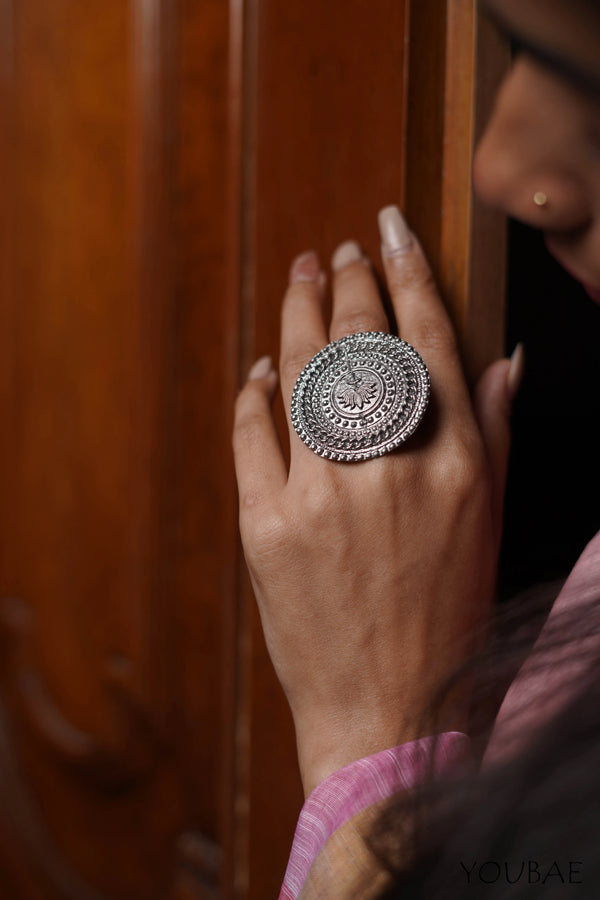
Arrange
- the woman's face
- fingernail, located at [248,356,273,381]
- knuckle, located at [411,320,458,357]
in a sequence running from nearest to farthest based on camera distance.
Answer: the woman's face, knuckle, located at [411,320,458,357], fingernail, located at [248,356,273,381]

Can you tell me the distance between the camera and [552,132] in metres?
0.45

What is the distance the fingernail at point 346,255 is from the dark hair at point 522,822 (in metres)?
0.35

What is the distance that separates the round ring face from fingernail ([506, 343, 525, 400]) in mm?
78

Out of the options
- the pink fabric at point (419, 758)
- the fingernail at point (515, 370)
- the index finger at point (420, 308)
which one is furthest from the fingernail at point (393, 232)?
the pink fabric at point (419, 758)

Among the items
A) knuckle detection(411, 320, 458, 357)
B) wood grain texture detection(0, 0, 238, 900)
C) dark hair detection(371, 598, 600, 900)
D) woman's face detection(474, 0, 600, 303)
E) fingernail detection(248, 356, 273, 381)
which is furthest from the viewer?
wood grain texture detection(0, 0, 238, 900)

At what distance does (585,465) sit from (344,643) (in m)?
0.18

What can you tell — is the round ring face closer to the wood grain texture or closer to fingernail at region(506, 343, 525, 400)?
fingernail at region(506, 343, 525, 400)

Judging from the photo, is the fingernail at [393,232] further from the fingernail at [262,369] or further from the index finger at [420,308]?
the fingernail at [262,369]

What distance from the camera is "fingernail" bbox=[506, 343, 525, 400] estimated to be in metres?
0.53

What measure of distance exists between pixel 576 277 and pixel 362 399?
14 centimetres

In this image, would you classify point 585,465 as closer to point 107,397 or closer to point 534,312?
point 534,312

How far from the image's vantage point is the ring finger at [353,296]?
21.6 inches

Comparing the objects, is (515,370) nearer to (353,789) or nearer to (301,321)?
(301,321)

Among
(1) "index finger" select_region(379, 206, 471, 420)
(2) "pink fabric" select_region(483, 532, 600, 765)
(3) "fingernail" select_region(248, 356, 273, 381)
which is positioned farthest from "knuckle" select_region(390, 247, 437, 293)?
(2) "pink fabric" select_region(483, 532, 600, 765)
